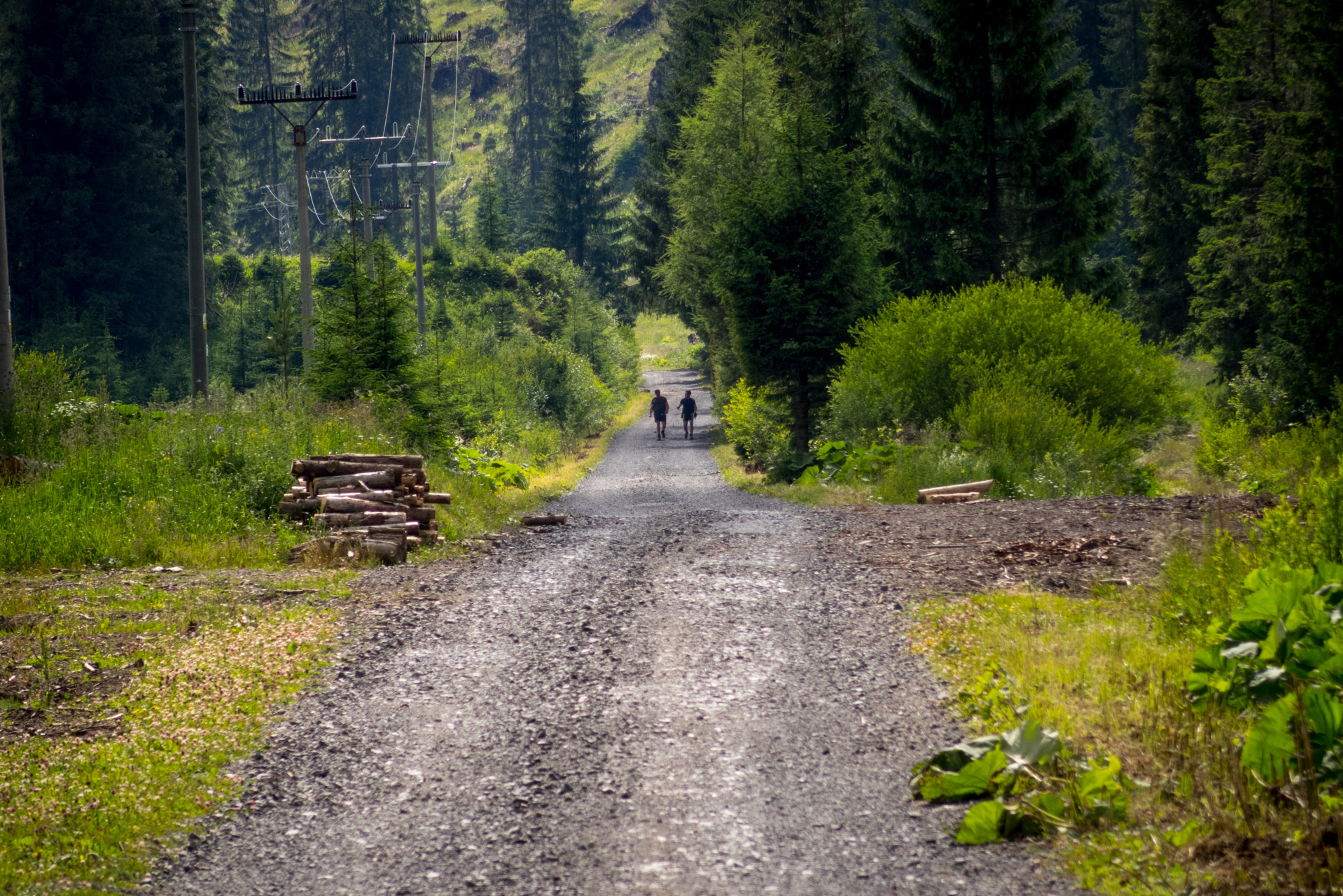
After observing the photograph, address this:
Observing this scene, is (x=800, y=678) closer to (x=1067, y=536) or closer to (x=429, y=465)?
(x=1067, y=536)

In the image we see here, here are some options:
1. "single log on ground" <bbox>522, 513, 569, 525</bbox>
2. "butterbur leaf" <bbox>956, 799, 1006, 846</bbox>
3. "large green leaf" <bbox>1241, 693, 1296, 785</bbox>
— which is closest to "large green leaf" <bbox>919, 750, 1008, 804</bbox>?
"butterbur leaf" <bbox>956, 799, 1006, 846</bbox>

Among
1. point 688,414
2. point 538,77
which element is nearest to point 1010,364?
point 688,414

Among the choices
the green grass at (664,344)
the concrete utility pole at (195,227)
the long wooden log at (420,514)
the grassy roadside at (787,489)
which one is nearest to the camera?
the long wooden log at (420,514)

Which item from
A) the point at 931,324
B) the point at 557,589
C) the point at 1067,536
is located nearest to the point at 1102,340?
the point at 931,324

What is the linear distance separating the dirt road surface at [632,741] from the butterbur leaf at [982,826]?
0.05m

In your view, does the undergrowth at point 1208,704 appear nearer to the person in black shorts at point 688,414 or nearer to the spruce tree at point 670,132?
the person in black shorts at point 688,414

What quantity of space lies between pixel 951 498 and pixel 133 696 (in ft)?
40.5

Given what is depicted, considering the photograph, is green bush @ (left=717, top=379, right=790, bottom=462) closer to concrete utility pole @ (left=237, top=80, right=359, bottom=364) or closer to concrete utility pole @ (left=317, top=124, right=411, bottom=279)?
concrete utility pole @ (left=317, top=124, right=411, bottom=279)

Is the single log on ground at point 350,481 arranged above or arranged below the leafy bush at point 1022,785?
above

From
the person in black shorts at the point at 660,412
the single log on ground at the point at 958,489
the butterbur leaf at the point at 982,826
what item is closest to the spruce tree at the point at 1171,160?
the person in black shorts at the point at 660,412

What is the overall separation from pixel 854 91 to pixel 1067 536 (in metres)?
22.3

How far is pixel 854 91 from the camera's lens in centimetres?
3089

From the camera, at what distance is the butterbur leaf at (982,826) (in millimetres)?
4832

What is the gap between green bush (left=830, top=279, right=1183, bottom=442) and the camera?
21.1m
